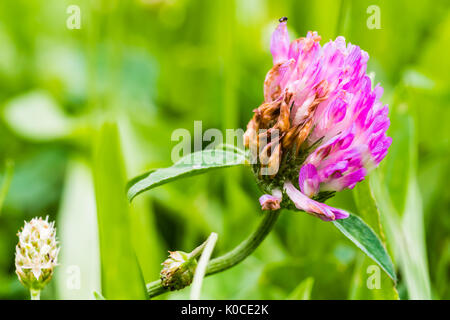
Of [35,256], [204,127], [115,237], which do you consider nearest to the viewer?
[35,256]

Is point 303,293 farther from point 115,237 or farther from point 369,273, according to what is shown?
point 115,237

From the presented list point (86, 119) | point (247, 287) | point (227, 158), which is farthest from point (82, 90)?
point (227, 158)

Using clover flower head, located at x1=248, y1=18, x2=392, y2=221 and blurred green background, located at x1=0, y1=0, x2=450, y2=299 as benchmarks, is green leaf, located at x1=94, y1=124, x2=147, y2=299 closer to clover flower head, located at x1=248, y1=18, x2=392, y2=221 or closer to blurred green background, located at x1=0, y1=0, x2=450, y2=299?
blurred green background, located at x1=0, y1=0, x2=450, y2=299

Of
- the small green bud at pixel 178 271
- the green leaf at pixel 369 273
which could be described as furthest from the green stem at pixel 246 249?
the green leaf at pixel 369 273

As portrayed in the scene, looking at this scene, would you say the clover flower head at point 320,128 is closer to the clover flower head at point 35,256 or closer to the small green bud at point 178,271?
the small green bud at point 178,271

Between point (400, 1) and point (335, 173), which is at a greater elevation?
point (400, 1)

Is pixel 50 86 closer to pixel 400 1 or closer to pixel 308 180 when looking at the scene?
pixel 400 1

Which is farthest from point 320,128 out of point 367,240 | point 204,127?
point 204,127
